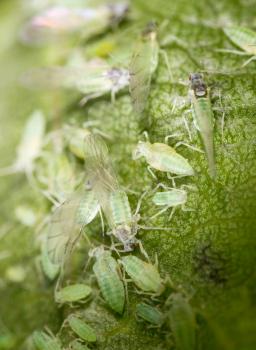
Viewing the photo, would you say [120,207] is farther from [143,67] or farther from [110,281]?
[143,67]

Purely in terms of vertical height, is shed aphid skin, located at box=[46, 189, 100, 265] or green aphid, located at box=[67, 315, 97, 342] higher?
shed aphid skin, located at box=[46, 189, 100, 265]

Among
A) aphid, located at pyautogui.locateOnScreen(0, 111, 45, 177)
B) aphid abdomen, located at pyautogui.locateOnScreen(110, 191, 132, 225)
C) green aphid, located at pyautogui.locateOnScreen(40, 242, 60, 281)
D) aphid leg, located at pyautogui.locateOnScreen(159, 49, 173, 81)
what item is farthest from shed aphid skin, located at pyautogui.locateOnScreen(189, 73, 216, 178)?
aphid, located at pyautogui.locateOnScreen(0, 111, 45, 177)

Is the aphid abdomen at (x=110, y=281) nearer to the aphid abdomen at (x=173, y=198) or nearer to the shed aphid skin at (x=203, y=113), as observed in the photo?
the aphid abdomen at (x=173, y=198)

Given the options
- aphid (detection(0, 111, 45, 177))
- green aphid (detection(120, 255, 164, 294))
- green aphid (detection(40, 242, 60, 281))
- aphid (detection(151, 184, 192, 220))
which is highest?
aphid (detection(151, 184, 192, 220))

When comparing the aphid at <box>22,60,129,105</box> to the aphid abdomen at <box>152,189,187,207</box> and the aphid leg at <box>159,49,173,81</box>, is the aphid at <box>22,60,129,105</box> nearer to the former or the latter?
the aphid leg at <box>159,49,173,81</box>

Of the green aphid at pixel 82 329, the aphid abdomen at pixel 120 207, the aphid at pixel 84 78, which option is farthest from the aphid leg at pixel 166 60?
the green aphid at pixel 82 329

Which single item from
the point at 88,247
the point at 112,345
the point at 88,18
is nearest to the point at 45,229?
the point at 88,247
